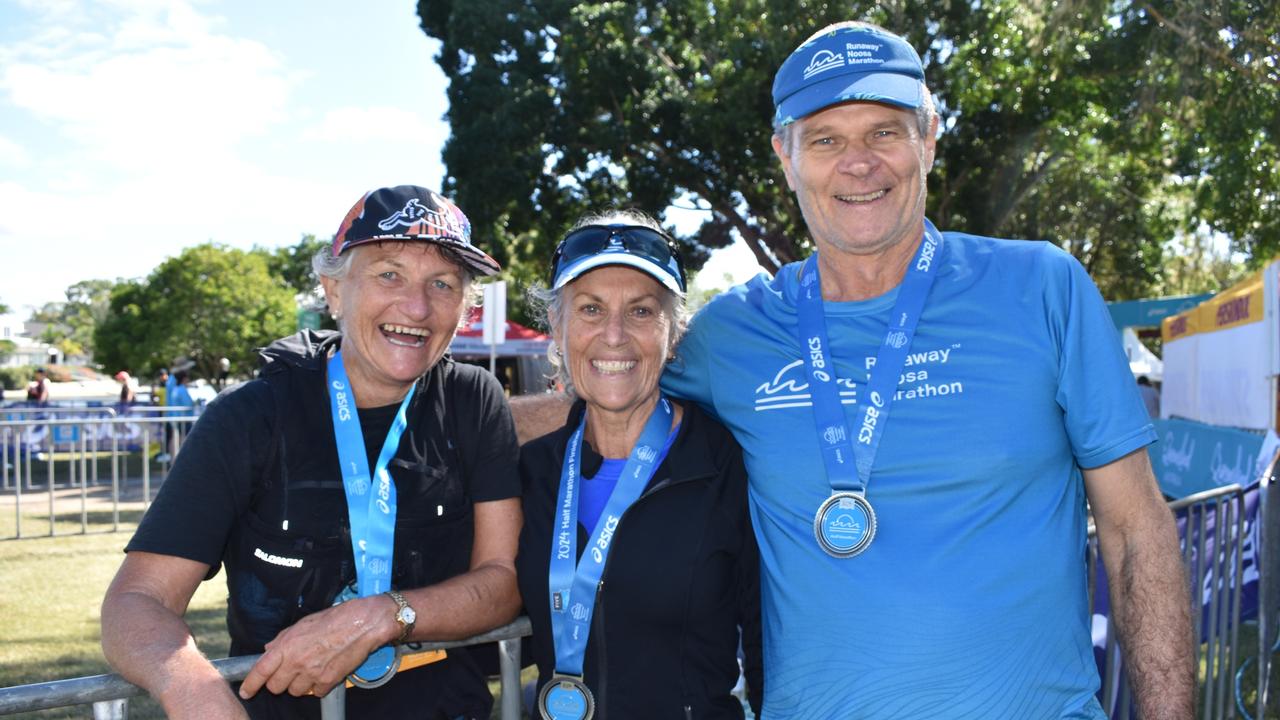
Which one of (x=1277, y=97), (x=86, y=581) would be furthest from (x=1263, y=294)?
(x=86, y=581)

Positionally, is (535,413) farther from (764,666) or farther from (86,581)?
(86,581)

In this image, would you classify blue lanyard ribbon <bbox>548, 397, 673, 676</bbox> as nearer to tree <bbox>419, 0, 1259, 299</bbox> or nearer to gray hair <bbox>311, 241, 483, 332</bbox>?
gray hair <bbox>311, 241, 483, 332</bbox>

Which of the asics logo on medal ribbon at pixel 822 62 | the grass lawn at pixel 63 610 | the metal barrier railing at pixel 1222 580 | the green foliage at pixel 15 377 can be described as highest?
the green foliage at pixel 15 377

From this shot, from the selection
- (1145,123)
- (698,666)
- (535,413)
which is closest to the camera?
(698,666)

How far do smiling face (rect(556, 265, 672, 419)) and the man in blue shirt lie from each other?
0.92ft

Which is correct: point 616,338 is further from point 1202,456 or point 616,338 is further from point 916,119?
point 1202,456

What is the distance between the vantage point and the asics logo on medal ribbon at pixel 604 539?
2117 mm

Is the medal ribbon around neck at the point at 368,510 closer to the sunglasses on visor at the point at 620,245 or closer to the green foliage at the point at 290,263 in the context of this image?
the sunglasses on visor at the point at 620,245

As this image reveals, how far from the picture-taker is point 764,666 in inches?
86.2

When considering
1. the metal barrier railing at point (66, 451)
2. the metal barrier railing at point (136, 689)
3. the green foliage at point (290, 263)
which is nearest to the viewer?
the metal barrier railing at point (136, 689)

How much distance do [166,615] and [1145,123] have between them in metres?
16.1

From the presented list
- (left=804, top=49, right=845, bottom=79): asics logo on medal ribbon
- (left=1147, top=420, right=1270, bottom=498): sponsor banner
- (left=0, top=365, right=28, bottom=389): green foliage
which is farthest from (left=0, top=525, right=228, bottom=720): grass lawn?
(left=0, top=365, right=28, bottom=389): green foliage

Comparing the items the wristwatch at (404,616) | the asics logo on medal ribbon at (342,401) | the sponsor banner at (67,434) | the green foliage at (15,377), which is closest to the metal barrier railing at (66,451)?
the sponsor banner at (67,434)

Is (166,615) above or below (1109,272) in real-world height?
below
